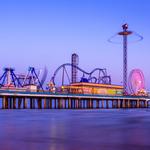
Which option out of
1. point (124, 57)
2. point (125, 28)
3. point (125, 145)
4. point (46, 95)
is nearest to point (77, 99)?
point (46, 95)

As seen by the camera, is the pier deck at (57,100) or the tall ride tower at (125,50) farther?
the tall ride tower at (125,50)

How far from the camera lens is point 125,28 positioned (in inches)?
5413

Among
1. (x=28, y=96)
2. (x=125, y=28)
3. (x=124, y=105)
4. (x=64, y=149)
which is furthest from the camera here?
(x=125, y=28)

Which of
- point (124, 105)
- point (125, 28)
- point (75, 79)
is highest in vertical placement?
point (125, 28)

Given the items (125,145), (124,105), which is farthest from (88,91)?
(125,145)

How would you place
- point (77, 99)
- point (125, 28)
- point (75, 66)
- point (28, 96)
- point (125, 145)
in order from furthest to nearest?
point (75, 66) → point (125, 28) → point (77, 99) → point (28, 96) → point (125, 145)

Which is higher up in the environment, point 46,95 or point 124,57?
point 124,57

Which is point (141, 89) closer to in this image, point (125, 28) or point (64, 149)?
point (125, 28)

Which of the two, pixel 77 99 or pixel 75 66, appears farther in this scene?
pixel 75 66

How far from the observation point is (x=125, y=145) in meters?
12.4

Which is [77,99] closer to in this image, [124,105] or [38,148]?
[124,105]

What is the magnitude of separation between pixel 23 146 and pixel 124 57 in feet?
398

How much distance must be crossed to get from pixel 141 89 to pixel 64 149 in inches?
5327

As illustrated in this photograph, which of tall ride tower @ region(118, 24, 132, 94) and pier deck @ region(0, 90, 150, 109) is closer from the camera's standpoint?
pier deck @ region(0, 90, 150, 109)
